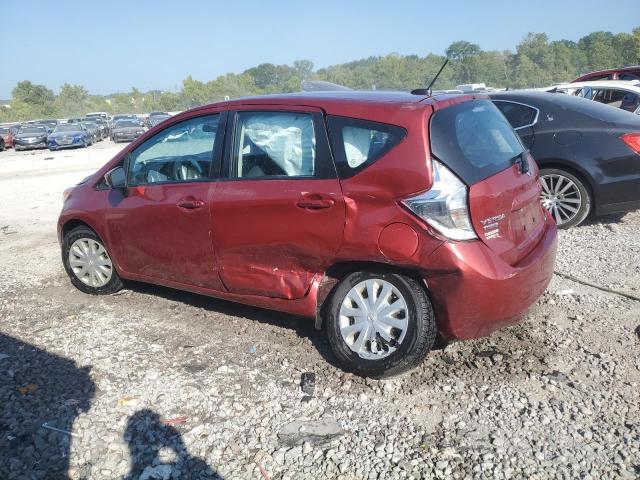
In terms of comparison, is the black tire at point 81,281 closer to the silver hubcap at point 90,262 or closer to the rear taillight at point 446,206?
the silver hubcap at point 90,262

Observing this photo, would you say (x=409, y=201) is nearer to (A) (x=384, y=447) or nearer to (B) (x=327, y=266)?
(B) (x=327, y=266)

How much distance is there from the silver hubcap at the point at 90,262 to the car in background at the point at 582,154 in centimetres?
476

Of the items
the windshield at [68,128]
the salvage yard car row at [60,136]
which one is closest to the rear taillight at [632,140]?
the salvage yard car row at [60,136]

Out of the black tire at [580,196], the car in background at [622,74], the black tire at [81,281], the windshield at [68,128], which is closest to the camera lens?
the black tire at [81,281]

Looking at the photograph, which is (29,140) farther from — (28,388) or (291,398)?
(291,398)

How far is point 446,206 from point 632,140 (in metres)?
3.93

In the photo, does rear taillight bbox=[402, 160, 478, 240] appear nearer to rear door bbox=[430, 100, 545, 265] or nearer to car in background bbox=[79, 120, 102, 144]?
rear door bbox=[430, 100, 545, 265]

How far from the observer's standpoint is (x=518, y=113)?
268 inches

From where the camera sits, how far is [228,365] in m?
3.79

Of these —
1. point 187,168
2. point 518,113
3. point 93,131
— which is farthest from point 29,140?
point 187,168

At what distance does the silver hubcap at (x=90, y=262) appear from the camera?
502 centimetres

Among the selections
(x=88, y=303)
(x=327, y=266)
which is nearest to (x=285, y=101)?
(x=327, y=266)

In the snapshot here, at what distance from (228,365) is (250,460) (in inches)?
40.7

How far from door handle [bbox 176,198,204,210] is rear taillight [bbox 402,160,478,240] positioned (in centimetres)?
158
